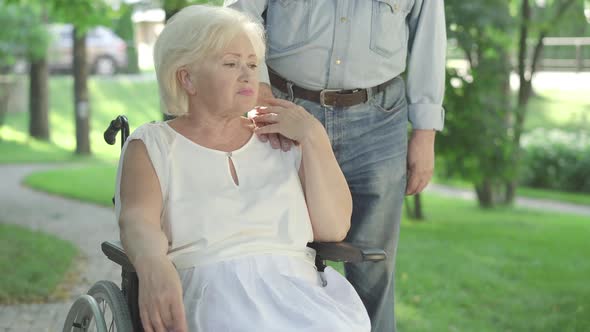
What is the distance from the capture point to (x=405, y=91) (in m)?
3.28

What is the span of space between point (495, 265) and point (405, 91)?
4.13 meters

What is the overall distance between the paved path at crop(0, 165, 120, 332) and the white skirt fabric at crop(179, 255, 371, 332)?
2563 millimetres

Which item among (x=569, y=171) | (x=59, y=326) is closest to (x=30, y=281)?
(x=59, y=326)

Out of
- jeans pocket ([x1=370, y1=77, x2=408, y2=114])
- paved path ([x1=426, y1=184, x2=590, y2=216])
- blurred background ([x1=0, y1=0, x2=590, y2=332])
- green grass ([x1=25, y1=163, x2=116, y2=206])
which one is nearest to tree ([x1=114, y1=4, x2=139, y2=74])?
blurred background ([x1=0, y1=0, x2=590, y2=332])

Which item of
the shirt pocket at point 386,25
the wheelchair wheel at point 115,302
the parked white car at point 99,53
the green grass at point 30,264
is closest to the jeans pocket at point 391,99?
the shirt pocket at point 386,25

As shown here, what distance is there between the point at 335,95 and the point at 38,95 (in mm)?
15501

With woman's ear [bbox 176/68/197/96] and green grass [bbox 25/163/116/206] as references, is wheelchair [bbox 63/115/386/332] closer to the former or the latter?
woman's ear [bbox 176/68/197/96]

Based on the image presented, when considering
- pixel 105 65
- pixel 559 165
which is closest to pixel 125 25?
pixel 559 165

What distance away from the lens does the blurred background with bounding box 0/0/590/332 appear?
571cm

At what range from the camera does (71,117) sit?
21.6 metres

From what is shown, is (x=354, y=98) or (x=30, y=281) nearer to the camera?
(x=354, y=98)

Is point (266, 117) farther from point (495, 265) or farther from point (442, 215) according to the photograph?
point (442, 215)

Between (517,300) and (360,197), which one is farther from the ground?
(360,197)

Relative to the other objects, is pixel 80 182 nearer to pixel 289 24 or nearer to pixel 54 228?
pixel 54 228
